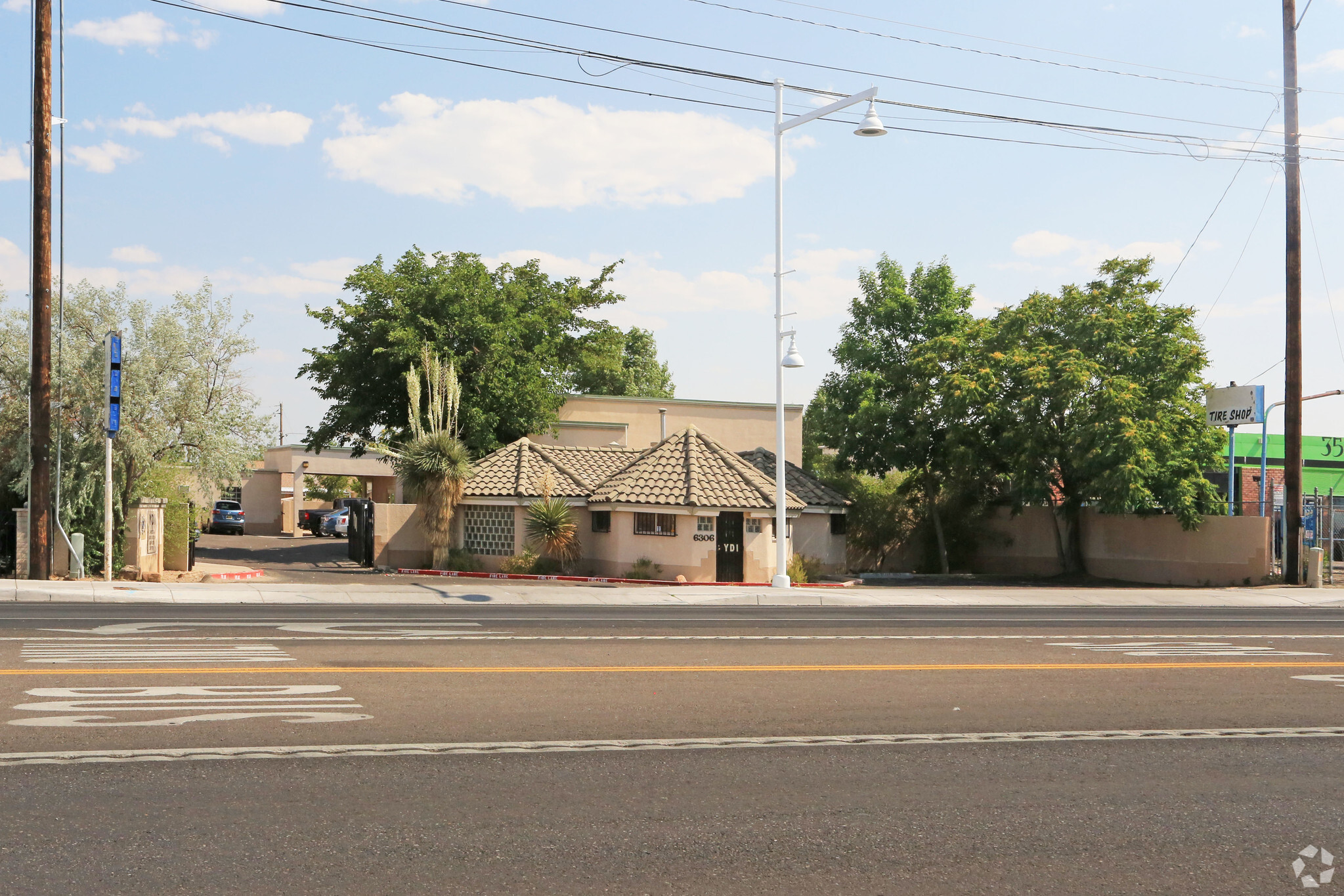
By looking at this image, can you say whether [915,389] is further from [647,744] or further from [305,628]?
Answer: [647,744]

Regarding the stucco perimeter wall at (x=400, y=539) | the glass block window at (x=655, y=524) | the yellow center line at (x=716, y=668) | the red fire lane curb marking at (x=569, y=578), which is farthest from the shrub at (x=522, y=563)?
the yellow center line at (x=716, y=668)

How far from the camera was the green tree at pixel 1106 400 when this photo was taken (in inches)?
1159

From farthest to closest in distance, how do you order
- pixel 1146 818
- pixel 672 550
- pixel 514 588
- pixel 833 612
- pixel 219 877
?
pixel 672 550 → pixel 514 588 → pixel 833 612 → pixel 1146 818 → pixel 219 877

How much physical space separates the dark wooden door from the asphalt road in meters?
14.6

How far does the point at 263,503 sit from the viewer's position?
6003 cm

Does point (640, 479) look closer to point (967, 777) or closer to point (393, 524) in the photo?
point (393, 524)

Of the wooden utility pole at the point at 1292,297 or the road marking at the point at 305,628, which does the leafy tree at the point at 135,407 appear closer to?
the road marking at the point at 305,628

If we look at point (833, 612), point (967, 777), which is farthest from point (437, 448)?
point (967, 777)

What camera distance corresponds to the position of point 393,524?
1224 inches

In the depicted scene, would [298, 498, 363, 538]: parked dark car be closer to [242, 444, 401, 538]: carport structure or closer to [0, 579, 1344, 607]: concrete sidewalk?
[242, 444, 401, 538]: carport structure

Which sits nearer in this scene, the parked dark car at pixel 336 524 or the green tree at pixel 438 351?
the green tree at pixel 438 351

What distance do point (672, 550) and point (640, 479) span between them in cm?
228

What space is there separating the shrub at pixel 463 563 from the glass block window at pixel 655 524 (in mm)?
4508

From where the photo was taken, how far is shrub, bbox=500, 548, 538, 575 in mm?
29266
